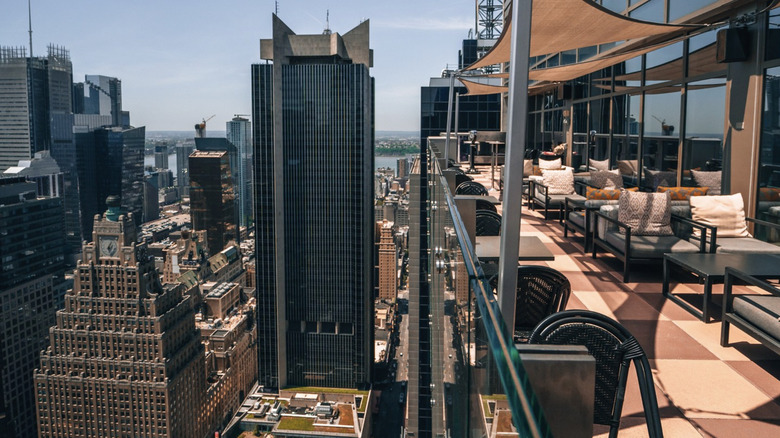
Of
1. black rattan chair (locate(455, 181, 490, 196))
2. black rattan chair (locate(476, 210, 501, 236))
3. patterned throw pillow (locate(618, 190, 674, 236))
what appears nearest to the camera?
black rattan chair (locate(476, 210, 501, 236))

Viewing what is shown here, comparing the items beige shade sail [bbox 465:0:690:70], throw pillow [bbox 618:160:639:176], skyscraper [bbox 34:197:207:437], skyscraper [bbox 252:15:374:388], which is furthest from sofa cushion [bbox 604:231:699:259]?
skyscraper [bbox 252:15:374:388]

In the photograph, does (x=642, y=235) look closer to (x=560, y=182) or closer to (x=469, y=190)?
(x=469, y=190)

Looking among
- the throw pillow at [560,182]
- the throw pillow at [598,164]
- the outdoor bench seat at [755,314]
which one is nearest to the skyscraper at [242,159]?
the throw pillow at [598,164]

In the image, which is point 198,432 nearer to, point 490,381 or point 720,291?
point 720,291

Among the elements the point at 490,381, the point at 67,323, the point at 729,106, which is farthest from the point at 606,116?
the point at 67,323

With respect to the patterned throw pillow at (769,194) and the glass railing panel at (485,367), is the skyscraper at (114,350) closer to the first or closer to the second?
the patterned throw pillow at (769,194)

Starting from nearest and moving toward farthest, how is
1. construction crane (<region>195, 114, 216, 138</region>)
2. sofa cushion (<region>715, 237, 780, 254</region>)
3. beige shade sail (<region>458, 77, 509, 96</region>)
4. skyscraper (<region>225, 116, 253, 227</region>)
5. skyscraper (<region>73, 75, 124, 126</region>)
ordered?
sofa cushion (<region>715, 237, 780, 254</region>) < beige shade sail (<region>458, 77, 509, 96</region>) < construction crane (<region>195, 114, 216, 138</region>) < skyscraper (<region>225, 116, 253, 227</region>) < skyscraper (<region>73, 75, 124, 126</region>)

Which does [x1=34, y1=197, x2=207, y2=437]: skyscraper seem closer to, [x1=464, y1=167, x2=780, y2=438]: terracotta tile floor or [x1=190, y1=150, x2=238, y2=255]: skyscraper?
[x1=464, y1=167, x2=780, y2=438]: terracotta tile floor
